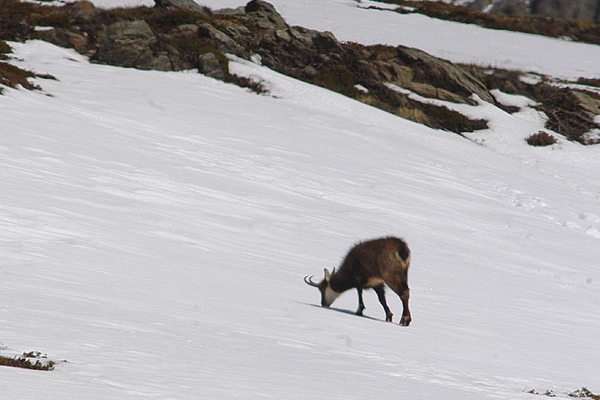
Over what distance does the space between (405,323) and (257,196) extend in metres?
6.35

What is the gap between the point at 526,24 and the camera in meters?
50.1

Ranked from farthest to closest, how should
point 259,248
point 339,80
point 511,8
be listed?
1. point 511,8
2. point 339,80
3. point 259,248

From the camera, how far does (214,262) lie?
855cm

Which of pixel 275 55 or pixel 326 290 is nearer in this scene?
pixel 326 290

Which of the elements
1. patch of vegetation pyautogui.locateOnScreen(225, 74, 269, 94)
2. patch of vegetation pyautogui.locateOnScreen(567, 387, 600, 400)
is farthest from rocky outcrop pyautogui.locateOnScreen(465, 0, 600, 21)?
patch of vegetation pyautogui.locateOnScreen(567, 387, 600, 400)

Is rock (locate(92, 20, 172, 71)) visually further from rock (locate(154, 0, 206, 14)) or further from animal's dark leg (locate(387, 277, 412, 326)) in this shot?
animal's dark leg (locate(387, 277, 412, 326))

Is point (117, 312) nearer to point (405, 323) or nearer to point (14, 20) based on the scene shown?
point (405, 323)

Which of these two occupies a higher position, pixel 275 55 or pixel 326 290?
pixel 275 55

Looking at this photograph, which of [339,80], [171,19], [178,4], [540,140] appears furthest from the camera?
[178,4]

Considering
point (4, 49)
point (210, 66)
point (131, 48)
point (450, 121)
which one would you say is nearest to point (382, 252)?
point (210, 66)

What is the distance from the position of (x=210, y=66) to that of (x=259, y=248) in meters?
17.2

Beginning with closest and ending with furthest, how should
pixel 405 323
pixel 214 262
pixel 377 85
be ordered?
pixel 405 323 < pixel 214 262 < pixel 377 85

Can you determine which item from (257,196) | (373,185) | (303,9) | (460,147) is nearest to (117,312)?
(257,196)

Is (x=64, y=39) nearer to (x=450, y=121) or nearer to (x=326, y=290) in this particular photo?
(x=450, y=121)
